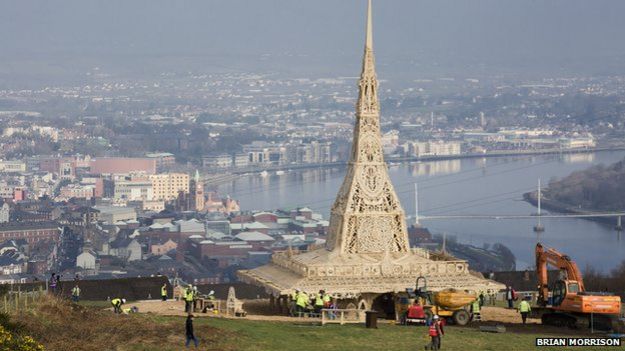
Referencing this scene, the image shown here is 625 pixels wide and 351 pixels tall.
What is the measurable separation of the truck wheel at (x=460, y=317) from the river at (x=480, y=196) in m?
37.6

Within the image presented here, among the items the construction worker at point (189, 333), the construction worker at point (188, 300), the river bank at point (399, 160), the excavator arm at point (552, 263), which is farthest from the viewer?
the river bank at point (399, 160)

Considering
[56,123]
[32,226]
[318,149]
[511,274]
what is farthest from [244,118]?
[511,274]

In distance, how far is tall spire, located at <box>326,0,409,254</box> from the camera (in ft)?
87.2

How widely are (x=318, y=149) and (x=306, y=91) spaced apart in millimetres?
46568

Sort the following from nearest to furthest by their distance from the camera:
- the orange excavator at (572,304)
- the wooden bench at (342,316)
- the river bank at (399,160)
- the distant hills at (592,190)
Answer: the orange excavator at (572,304) < the wooden bench at (342,316) < the distant hills at (592,190) < the river bank at (399,160)

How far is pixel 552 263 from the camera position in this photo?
79.2 feet

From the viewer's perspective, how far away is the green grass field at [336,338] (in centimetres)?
1978

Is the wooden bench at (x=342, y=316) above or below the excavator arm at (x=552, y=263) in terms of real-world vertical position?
below

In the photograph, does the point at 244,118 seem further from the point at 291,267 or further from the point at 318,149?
the point at 291,267

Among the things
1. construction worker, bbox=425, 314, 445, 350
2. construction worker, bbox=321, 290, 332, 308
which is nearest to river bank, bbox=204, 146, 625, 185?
construction worker, bbox=321, 290, 332, 308

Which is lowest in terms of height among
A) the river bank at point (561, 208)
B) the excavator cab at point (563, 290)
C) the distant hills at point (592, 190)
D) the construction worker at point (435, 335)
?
the construction worker at point (435, 335)

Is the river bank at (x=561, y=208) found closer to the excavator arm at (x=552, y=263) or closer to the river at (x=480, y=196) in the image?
the river at (x=480, y=196)
